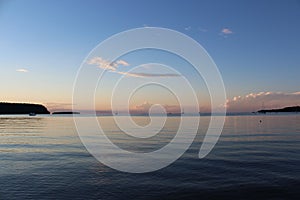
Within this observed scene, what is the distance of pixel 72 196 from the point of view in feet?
64.2

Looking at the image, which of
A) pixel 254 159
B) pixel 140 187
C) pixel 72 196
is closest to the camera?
pixel 72 196

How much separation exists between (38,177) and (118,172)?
7678 millimetres

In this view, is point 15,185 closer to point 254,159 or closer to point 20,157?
point 20,157

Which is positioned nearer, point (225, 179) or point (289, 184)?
point (289, 184)

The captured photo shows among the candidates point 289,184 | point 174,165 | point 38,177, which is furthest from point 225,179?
point 38,177

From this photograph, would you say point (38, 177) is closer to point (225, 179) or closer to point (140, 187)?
point (140, 187)

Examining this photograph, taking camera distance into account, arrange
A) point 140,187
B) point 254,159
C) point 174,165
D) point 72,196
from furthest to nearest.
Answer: point 254,159
point 174,165
point 140,187
point 72,196

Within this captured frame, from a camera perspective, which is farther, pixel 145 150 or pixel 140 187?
pixel 145 150

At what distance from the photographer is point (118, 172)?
27.1 meters

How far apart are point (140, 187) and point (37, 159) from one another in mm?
17917

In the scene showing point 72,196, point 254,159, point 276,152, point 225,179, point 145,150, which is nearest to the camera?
point 72,196

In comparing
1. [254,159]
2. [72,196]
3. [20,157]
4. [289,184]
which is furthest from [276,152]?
[20,157]

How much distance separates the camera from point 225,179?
23.6 m

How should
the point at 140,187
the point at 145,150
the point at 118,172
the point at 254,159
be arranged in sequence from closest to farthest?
1. the point at 140,187
2. the point at 118,172
3. the point at 254,159
4. the point at 145,150
